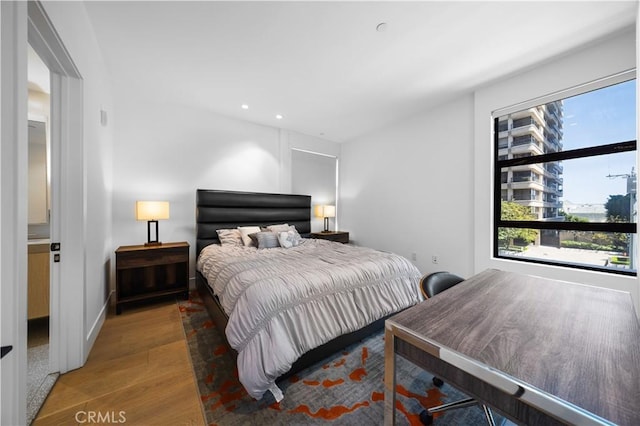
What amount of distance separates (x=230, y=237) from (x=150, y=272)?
1106 mm

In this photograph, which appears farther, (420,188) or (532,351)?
(420,188)

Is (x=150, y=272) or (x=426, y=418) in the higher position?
(x=150, y=272)

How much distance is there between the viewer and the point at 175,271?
123 inches

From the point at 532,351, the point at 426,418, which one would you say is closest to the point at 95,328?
the point at 426,418

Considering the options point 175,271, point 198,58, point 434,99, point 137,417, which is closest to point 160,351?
point 137,417

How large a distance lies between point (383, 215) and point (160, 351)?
360 centimetres

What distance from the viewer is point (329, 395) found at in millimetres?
1489

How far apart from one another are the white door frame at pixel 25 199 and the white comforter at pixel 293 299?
932 mm

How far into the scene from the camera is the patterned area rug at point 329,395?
1.33 metres

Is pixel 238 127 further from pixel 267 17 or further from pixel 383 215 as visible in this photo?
pixel 383 215

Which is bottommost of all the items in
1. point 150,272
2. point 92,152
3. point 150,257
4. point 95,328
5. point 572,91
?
point 95,328

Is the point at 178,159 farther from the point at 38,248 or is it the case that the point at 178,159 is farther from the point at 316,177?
the point at 316,177

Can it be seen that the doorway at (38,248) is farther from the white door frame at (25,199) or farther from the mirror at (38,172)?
the white door frame at (25,199)

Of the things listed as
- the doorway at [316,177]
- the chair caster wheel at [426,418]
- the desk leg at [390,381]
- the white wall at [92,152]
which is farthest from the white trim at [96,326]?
the doorway at [316,177]
